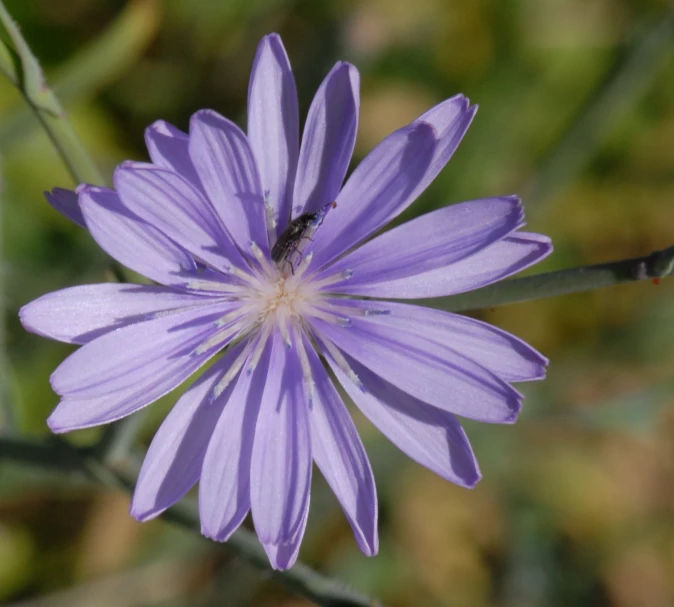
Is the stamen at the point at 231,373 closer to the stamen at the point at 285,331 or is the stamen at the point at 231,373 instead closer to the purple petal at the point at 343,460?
the stamen at the point at 285,331

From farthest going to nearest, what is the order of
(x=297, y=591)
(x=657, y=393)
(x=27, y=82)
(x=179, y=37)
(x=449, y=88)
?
1. (x=449, y=88)
2. (x=179, y=37)
3. (x=657, y=393)
4. (x=297, y=591)
5. (x=27, y=82)

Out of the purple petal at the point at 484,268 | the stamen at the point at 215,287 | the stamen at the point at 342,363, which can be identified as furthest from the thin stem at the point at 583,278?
the stamen at the point at 215,287

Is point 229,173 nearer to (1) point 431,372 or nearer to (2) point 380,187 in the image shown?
(2) point 380,187

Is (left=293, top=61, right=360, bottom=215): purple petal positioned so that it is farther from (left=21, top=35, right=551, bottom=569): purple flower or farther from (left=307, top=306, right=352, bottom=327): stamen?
(left=307, top=306, right=352, bottom=327): stamen

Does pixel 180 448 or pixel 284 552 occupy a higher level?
pixel 180 448

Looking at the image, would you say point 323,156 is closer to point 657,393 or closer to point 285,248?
point 285,248

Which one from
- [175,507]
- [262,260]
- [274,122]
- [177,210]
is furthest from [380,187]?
[175,507]

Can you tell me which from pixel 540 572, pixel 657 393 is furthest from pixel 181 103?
pixel 540 572
